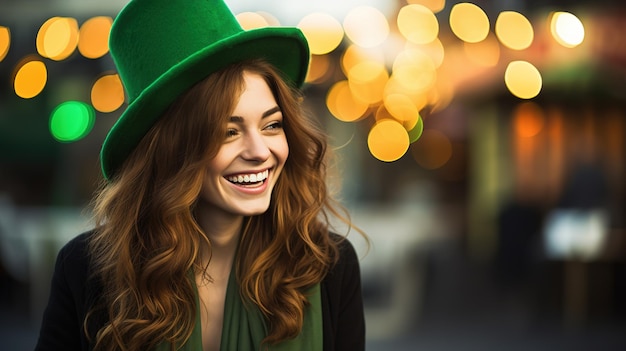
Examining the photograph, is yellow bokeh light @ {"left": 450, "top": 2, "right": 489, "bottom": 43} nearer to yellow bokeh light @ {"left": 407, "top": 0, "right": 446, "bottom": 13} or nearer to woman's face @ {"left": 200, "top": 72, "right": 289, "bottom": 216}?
yellow bokeh light @ {"left": 407, "top": 0, "right": 446, "bottom": 13}

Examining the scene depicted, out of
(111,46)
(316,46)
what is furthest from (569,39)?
(111,46)

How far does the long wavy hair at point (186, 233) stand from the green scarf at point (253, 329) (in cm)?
2

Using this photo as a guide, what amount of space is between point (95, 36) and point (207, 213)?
5.93 metres

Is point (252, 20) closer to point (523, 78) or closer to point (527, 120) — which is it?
point (523, 78)

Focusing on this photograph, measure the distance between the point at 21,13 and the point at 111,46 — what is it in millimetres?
7377

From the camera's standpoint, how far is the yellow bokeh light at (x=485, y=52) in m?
9.12

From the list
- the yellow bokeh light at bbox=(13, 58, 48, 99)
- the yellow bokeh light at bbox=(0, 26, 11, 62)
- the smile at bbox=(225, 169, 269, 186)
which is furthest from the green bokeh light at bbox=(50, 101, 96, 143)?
the smile at bbox=(225, 169, 269, 186)

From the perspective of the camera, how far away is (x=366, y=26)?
26.0ft

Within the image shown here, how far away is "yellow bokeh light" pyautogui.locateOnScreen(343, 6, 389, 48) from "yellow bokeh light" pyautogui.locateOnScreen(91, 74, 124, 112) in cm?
280

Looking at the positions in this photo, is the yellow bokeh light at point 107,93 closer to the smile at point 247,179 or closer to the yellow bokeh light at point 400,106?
the yellow bokeh light at point 400,106

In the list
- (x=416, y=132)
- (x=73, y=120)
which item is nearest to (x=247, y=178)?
(x=73, y=120)

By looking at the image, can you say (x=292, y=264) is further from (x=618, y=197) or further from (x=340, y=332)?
(x=618, y=197)

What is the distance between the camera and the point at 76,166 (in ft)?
33.8

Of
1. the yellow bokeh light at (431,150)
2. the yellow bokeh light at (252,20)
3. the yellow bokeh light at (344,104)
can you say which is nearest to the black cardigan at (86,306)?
the yellow bokeh light at (252,20)
